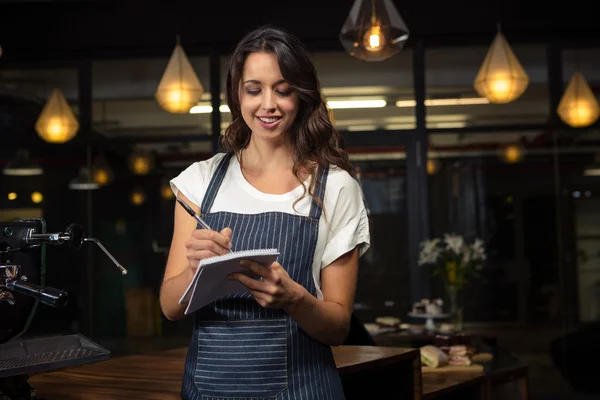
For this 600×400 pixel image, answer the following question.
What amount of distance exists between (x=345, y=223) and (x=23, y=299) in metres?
0.68

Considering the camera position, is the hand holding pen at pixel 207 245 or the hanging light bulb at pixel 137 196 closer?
the hand holding pen at pixel 207 245

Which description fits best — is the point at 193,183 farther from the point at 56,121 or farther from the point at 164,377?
the point at 56,121

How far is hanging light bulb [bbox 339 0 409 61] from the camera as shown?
4.17 meters

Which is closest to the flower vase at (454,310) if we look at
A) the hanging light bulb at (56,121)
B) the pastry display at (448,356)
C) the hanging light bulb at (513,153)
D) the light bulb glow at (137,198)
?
the pastry display at (448,356)

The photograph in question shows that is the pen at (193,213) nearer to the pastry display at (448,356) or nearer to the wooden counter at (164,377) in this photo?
the wooden counter at (164,377)

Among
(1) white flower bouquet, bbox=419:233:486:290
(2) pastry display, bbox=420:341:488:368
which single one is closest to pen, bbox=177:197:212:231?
(2) pastry display, bbox=420:341:488:368

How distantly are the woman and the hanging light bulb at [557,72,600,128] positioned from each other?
4655 mm

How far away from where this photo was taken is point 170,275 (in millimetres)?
Answer: 1681

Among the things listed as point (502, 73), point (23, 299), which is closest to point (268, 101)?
point (23, 299)

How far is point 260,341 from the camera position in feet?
5.30

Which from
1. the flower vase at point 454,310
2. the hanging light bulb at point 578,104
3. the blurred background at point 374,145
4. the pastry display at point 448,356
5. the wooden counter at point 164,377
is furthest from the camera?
the blurred background at point 374,145

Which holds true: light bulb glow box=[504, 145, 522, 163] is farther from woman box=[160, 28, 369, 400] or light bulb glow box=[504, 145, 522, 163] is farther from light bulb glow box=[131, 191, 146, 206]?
woman box=[160, 28, 369, 400]

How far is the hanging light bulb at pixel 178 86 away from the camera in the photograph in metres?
5.63

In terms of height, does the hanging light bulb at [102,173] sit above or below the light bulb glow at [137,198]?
above
